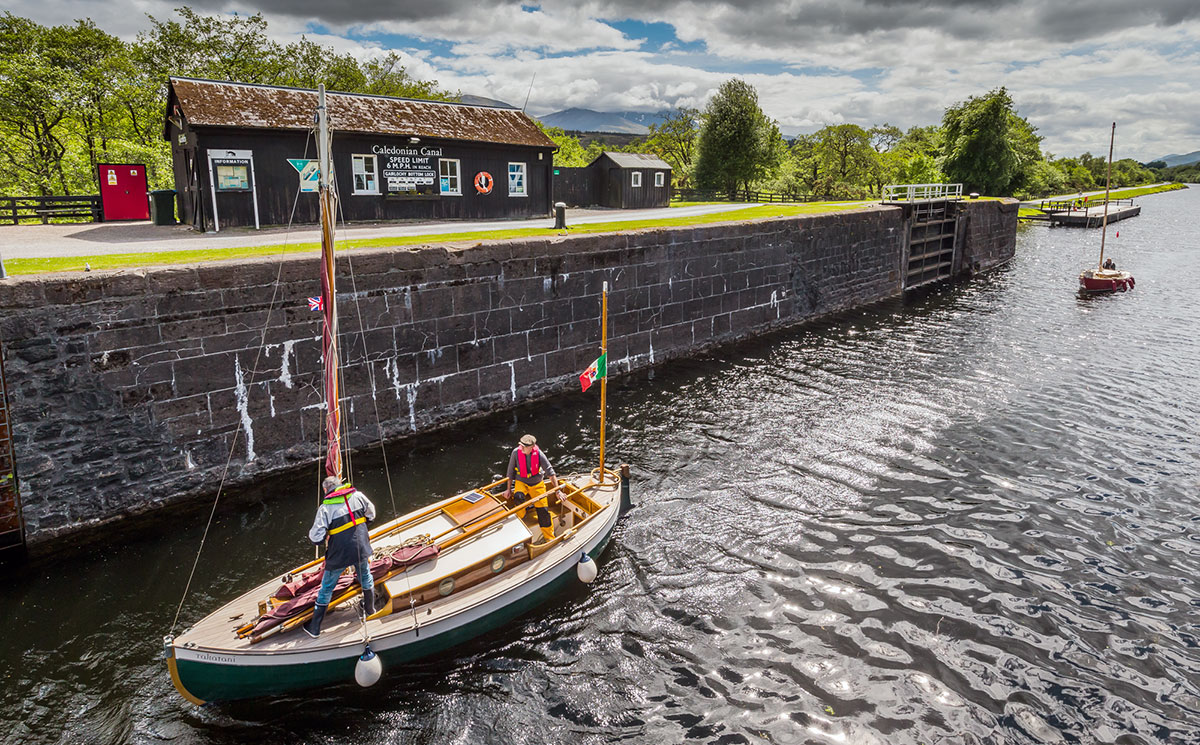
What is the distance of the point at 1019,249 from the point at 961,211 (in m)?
15.8

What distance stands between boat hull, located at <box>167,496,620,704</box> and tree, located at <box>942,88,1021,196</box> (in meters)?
84.0

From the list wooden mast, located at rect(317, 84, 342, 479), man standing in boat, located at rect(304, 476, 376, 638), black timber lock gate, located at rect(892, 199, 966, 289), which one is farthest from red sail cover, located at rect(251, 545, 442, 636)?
black timber lock gate, located at rect(892, 199, 966, 289)

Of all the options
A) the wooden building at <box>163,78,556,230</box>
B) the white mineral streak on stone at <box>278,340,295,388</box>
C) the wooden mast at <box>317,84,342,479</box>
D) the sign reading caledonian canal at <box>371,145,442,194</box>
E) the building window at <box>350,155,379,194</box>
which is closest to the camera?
the wooden mast at <box>317,84,342,479</box>

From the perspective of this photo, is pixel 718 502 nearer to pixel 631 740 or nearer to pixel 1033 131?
pixel 631 740

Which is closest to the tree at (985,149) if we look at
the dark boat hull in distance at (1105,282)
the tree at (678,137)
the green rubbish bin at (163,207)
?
the tree at (678,137)

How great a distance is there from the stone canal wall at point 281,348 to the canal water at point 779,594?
102 centimetres

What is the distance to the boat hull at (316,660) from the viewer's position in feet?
25.1

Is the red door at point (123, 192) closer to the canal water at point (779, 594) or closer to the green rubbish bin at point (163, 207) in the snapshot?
the green rubbish bin at point (163, 207)

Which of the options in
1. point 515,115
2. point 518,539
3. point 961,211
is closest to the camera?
point 518,539

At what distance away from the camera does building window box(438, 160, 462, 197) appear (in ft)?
87.7

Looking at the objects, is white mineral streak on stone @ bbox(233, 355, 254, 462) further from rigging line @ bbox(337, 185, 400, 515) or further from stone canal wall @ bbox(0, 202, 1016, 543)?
rigging line @ bbox(337, 185, 400, 515)

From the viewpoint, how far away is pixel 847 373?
20953 mm

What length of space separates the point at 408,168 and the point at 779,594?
2131 cm

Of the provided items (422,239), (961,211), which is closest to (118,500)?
(422,239)
